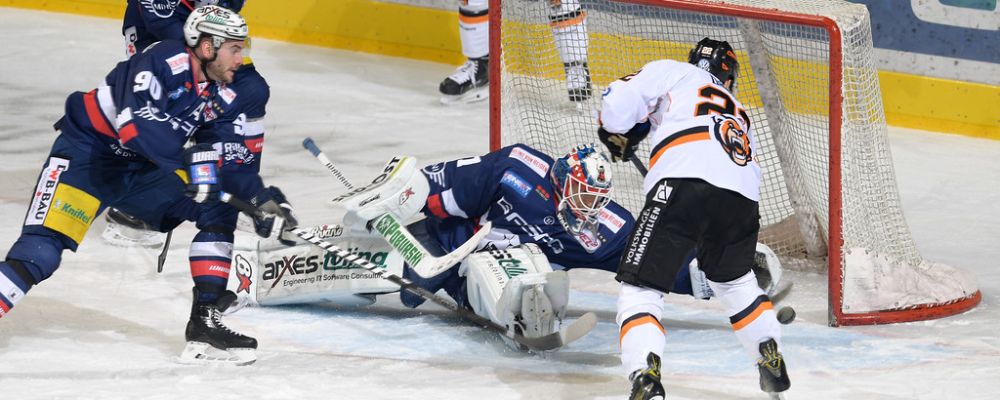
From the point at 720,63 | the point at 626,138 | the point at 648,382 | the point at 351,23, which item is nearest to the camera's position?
the point at 648,382

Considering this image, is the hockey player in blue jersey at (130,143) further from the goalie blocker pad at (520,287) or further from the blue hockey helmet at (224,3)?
the blue hockey helmet at (224,3)

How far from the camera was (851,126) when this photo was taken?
16.3 feet

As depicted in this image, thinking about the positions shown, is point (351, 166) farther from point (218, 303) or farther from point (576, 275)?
point (218, 303)

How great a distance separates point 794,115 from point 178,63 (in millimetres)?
2237

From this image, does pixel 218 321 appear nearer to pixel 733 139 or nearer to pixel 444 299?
pixel 444 299

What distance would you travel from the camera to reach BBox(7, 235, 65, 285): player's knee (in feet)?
13.9

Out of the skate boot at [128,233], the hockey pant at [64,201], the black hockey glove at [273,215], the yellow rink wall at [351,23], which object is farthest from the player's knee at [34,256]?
the yellow rink wall at [351,23]

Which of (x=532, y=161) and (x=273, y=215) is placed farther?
(x=532, y=161)

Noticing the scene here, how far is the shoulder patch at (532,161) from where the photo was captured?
15.5 feet

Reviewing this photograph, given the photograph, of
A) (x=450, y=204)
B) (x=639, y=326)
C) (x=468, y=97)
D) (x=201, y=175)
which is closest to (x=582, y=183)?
(x=450, y=204)

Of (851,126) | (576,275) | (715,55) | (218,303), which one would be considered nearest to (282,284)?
(218,303)

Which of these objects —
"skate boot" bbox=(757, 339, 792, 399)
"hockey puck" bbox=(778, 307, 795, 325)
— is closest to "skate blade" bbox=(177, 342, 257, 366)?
"skate boot" bbox=(757, 339, 792, 399)

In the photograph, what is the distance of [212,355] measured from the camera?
440 centimetres

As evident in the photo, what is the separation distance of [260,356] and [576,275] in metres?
1.46
